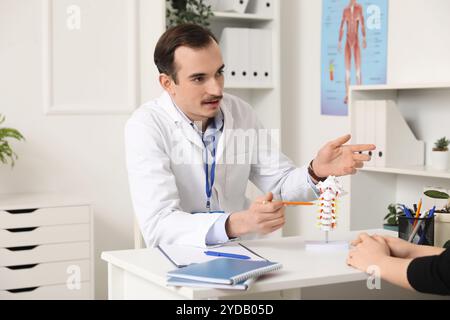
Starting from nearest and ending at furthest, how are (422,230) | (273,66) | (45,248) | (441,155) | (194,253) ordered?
1. (194,253)
2. (422,230)
3. (441,155)
4. (45,248)
5. (273,66)

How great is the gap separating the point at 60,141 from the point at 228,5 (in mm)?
1256

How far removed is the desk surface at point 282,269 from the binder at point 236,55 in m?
2.13

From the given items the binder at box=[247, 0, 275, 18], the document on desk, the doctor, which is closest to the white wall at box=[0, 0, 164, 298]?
the binder at box=[247, 0, 275, 18]

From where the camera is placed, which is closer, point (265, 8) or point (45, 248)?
point (45, 248)

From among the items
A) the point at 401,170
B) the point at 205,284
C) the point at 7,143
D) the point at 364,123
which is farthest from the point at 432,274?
the point at 7,143

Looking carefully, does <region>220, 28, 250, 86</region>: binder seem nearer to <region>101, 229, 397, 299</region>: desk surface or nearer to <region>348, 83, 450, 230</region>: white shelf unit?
<region>348, 83, 450, 230</region>: white shelf unit

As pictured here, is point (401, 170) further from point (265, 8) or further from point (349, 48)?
point (265, 8)

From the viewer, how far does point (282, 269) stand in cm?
177

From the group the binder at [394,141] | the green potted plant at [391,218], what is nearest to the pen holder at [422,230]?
the green potted plant at [391,218]

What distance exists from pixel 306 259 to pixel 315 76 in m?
2.53

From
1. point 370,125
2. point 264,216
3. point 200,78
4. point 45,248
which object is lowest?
point 45,248

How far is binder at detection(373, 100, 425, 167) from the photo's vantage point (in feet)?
10.8
